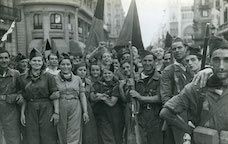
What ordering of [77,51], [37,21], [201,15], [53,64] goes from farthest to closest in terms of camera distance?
[201,15]
[37,21]
[77,51]
[53,64]

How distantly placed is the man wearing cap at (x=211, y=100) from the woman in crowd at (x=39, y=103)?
3430 millimetres

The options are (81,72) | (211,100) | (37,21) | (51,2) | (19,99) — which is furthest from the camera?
(37,21)

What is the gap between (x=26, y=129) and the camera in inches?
277

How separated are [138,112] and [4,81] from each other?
2297 millimetres

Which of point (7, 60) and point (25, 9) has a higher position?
point (25, 9)

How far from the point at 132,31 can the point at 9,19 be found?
26.5 m

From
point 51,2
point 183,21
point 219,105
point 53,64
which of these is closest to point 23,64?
point 53,64

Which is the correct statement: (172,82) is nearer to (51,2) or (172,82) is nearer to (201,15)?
(51,2)

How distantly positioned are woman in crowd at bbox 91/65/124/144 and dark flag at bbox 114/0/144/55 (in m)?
0.69

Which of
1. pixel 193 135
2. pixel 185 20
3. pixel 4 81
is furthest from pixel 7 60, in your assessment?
pixel 185 20

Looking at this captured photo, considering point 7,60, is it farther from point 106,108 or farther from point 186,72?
point 186,72

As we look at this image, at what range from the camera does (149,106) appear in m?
6.86

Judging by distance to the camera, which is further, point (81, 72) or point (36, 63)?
point (81, 72)

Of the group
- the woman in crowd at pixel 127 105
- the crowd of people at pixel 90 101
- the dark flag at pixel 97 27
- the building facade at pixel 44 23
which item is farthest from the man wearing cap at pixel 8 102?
the building facade at pixel 44 23
